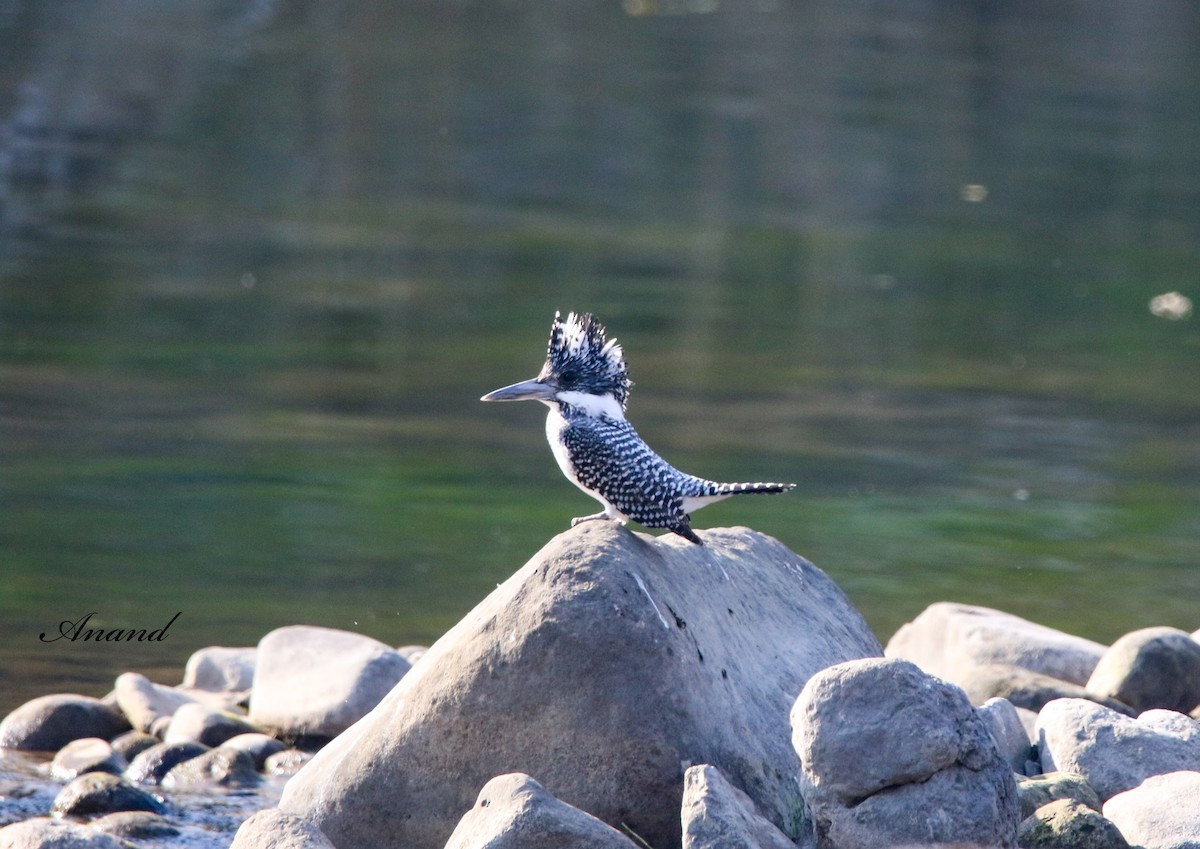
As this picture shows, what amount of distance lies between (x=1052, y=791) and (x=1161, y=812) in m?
0.32

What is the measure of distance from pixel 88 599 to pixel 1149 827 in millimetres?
4732

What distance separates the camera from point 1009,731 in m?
6.26

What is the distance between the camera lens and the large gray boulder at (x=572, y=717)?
5.39 meters

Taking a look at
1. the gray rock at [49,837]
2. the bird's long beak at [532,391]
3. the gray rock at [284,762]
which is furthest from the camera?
the gray rock at [284,762]

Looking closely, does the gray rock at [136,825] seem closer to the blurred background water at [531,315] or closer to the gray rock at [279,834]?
the gray rock at [279,834]

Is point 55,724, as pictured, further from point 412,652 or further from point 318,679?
point 412,652

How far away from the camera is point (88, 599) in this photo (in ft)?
27.8

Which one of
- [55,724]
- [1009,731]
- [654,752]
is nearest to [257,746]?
[55,724]

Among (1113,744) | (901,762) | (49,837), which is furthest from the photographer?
(1113,744)

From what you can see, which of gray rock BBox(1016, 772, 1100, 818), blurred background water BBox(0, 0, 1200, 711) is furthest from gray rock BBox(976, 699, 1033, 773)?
blurred background water BBox(0, 0, 1200, 711)

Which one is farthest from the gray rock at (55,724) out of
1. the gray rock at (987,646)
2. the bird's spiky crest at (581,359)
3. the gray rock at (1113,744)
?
the gray rock at (1113,744)

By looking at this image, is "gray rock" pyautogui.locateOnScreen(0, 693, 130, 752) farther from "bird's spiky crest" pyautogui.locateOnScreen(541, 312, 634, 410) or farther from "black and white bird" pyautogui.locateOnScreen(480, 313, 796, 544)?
"bird's spiky crest" pyautogui.locateOnScreen(541, 312, 634, 410)

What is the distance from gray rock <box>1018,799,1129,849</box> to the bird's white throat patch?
1629 mm

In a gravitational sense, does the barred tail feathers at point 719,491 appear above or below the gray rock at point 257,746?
above
